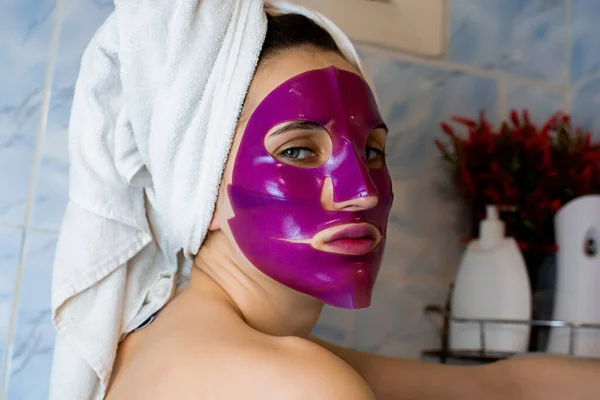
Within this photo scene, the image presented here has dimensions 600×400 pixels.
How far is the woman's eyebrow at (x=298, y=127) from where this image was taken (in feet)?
2.26

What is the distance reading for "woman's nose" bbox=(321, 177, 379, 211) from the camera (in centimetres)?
66

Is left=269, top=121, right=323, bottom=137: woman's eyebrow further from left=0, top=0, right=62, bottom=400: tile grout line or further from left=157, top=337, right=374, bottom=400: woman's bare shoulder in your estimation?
left=0, top=0, right=62, bottom=400: tile grout line

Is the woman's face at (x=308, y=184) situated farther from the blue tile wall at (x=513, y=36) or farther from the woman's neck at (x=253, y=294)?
the blue tile wall at (x=513, y=36)

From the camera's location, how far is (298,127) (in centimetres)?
69

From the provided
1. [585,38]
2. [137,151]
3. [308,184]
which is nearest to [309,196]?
[308,184]

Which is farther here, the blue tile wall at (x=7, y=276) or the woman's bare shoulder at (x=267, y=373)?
the blue tile wall at (x=7, y=276)

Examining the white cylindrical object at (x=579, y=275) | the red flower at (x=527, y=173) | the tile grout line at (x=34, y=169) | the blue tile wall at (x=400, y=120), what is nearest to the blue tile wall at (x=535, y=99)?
the blue tile wall at (x=400, y=120)

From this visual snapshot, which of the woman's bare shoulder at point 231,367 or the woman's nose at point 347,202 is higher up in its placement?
the woman's nose at point 347,202

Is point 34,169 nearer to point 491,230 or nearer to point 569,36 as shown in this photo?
point 491,230

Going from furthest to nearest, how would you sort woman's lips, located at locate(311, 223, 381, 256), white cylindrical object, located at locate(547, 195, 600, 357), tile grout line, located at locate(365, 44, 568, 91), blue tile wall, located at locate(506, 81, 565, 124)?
1. blue tile wall, located at locate(506, 81, 565, 124)
2. tile grout line, located at locate(365, 44, 568, 91)
3. white cylindrical object, located at locate(547, 195, 600, 357)
4. woman's lips, located at locate(311, 223, 381, 256)

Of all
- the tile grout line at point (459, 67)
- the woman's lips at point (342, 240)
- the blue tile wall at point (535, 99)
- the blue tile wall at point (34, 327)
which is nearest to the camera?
the woman's lips at point (342, 240)

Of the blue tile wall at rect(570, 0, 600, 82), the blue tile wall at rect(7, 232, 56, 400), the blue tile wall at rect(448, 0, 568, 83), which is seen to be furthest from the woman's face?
the blue tile wall at rect(570, 0, 600, 82)

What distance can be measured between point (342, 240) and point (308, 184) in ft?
0.23

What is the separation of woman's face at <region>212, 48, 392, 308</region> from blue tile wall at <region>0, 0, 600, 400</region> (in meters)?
0.36
